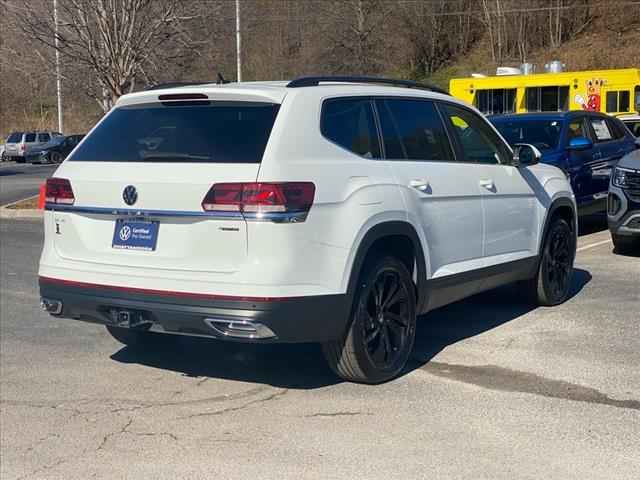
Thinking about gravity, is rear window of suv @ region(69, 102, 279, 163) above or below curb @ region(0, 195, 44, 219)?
above

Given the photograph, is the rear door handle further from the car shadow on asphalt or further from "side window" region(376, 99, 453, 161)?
the car shadow on asphalt

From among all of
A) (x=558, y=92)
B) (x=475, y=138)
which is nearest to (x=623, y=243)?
(x=475, y=138)

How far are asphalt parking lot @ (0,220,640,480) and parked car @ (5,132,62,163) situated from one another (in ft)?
126

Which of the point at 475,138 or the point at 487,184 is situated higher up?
the point at 475,138

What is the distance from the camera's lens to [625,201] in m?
10.4

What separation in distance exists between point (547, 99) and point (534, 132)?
10.2 meters

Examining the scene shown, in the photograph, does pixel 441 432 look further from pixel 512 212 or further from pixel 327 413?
pixel 512 212

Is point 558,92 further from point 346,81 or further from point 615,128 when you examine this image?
point 346,81

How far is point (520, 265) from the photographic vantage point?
7.34 m

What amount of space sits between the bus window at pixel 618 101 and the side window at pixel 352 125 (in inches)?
658

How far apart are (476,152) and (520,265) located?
1.02 meters

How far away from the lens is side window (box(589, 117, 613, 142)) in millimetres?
13227

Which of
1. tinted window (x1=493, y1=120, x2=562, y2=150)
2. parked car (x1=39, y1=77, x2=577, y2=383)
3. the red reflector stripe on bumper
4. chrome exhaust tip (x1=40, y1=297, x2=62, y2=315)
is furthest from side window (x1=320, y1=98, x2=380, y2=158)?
tinted window (x1=493, y1=120, x2=562, y2=150)

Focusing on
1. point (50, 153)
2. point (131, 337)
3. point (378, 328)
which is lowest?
point (131, 337)
